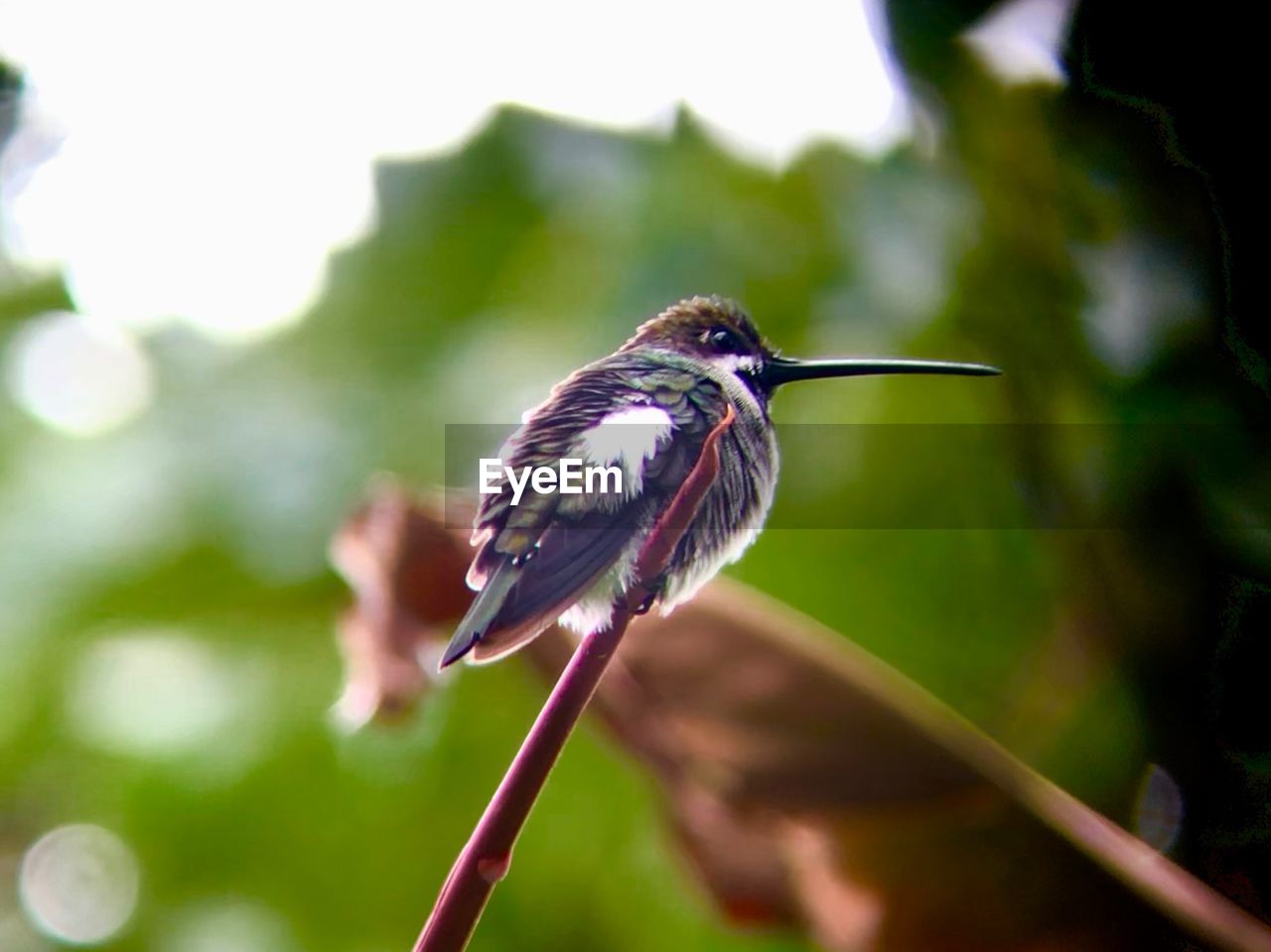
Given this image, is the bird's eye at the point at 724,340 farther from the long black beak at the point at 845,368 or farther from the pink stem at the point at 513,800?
the pink stem at the point at 513,800

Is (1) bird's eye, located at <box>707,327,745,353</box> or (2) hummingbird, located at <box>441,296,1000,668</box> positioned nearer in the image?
(2) hummingbird, located at <box>441,296,1000,668</box>

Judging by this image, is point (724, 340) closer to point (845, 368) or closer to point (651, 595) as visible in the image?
point (845, 368)

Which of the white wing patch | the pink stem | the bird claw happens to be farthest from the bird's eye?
the pink stem

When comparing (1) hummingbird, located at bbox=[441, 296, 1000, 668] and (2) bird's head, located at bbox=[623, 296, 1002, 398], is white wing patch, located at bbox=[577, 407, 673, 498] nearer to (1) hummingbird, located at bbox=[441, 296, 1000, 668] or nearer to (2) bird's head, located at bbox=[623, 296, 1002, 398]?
(1) hummingbird, located at bbox=[441, 296, 1000, 668]

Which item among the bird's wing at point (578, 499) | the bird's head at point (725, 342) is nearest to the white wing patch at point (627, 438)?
the bird's wing at point (578, 499)

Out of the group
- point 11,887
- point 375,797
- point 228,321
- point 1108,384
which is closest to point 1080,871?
point 1108,384

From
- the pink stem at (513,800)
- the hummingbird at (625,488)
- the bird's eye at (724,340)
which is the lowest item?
the bird's eye at (724,340)

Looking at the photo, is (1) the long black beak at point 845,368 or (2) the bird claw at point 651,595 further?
(1) the long black beak at point 845,368

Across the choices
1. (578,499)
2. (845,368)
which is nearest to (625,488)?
(578,499)
